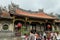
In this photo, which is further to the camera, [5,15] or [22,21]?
[22,21]

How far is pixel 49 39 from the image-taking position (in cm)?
1620

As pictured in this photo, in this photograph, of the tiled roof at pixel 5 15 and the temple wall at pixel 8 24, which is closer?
the tiled roof at pixel 5 15

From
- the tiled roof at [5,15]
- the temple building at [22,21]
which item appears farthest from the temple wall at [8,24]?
the tiled roof at [5,15]

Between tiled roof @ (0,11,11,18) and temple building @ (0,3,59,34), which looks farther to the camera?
temple building @ (0,3,59,34)

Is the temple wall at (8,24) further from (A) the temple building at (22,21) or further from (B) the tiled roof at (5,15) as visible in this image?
(B) the tiled roof at (5,15)

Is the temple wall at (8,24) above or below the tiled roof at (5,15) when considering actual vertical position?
below

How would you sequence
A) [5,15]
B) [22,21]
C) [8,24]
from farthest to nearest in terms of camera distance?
[22,21] → [8,24] → [5,15]

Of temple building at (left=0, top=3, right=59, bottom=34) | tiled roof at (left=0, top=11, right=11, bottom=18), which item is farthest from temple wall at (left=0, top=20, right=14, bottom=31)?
tiled roof at (left=0, top=11, right=11, bottom=18)

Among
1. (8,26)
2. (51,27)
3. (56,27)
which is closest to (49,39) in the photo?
(8,26)

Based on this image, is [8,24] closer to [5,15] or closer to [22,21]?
[5,15]

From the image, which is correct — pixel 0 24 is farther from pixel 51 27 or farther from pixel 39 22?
pixel 51 27

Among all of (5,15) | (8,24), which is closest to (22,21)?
(8,24)

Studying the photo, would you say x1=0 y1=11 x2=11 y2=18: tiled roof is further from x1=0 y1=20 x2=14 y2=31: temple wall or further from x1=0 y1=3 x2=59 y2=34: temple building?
x1=0 y1=20 x2=14 y2=31: temple wall

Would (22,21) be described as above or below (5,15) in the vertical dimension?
below
